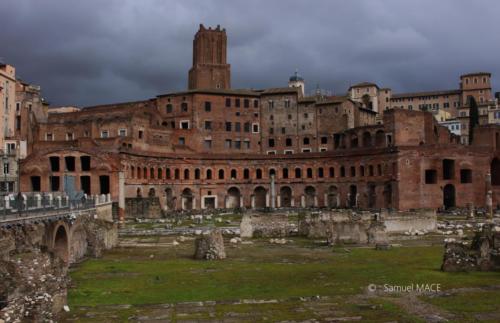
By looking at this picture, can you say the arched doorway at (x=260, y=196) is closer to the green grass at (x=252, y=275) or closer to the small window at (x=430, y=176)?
the small window at (x=430, y=176)

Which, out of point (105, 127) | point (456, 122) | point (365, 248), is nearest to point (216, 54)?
point (105, 127)

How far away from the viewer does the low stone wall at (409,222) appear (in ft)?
145

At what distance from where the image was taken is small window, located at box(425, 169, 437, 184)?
237 feet

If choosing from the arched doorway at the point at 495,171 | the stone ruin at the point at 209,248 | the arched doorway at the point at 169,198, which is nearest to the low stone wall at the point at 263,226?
the stone ruin at the point at 209,248

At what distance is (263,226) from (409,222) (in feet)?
37.0

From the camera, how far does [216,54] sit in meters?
99.4

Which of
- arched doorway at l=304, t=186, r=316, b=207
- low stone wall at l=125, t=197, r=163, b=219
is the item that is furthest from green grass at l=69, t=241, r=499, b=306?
arched doorway at l=304, t=186, r=316, b=207

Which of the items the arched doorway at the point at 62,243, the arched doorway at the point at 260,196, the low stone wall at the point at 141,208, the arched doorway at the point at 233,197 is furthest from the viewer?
the arched doorway at the point at 260,196

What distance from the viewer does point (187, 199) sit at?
81.9 meters

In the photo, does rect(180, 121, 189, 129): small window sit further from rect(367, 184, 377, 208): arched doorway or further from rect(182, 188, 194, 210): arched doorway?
rect(367, 184, 377, 208): arched doorway

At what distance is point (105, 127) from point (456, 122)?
64421 millimetres

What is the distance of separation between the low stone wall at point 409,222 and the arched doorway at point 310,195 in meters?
38.3

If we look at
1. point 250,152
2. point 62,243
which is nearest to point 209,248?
point 62,243

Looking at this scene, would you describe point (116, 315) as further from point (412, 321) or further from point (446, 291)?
point (446, 291)
